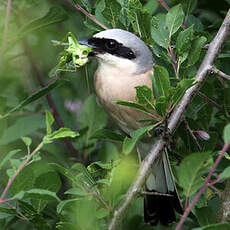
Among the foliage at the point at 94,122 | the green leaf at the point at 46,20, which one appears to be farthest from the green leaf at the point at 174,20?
the green leaf at the point at 46,20

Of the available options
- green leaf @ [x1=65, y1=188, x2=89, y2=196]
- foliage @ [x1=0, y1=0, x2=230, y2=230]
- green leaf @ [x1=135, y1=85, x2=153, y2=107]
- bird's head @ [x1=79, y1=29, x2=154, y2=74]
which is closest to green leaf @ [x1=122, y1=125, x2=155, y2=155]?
foliage @ [x1=0, y1=0, x2=230, y2=230]

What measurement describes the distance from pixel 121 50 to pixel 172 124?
0.87m

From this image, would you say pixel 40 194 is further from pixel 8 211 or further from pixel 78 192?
pixel 8 211

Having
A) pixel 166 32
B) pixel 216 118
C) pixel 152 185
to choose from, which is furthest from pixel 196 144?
pixel 152 185

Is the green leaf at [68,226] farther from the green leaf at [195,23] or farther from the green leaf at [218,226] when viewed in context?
the green leaf at [195,23]

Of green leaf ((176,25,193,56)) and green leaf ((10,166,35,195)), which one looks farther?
green leaf ((176,25,193,56))

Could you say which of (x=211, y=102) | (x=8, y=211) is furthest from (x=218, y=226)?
(x=211, y=102)

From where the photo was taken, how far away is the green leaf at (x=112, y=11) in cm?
239

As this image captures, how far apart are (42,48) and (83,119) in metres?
0.86

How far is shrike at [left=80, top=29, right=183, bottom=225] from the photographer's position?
2.74 m

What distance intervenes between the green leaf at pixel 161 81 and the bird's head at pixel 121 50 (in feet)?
2.46

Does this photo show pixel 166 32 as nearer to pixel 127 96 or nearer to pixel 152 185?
pixel 127 96

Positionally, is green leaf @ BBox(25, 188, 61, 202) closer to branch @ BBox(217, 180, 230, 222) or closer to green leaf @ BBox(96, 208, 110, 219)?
green leaf @ BBox(96, 208, 110, 219)

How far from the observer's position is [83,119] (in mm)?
3234
